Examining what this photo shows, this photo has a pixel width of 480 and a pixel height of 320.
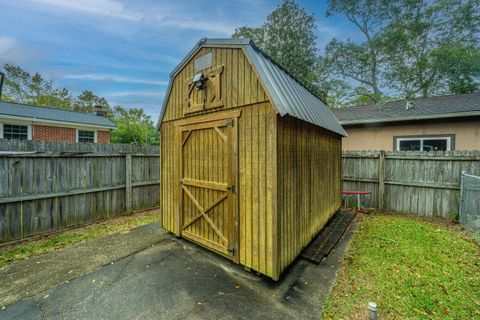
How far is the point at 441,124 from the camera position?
7.56m

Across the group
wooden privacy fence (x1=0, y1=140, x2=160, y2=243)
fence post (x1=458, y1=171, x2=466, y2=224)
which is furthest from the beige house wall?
wooden privacy fence (x1=0, y1=140, x2=160, y2=243)

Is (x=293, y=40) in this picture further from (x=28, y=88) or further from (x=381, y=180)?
(x=28, y=88)

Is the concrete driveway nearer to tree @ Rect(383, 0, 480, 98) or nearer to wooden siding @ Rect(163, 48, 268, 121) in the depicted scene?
wooden siding @ Rect(163, 48, 268, 121)

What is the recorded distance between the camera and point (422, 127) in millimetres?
7848

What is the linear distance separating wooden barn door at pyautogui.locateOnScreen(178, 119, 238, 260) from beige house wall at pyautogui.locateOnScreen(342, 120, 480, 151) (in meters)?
7.88

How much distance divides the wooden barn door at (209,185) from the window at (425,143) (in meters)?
8.14

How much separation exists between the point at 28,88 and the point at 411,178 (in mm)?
33165

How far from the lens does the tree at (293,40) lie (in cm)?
1830

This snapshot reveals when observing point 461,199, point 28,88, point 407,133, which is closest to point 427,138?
point 407,133

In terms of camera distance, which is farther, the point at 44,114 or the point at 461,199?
the point at 44,114

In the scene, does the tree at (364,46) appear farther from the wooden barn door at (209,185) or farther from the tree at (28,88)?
the tree at (28,88)

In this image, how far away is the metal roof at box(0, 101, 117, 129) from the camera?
10.7 meters

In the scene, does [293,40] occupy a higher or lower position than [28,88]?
higher

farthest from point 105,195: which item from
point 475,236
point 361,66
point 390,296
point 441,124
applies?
point 361,66
